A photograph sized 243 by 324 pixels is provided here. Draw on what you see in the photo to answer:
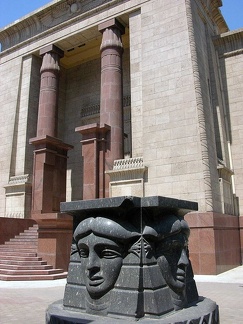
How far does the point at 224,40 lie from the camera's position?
1845 centimetres

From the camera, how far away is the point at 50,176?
17469 mm

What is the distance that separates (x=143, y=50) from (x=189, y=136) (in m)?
5.49

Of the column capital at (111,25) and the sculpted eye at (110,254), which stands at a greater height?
the column capital at (111,25)

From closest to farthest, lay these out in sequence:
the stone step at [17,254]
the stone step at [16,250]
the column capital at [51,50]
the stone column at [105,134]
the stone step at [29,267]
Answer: the stone step at [29,267] < the stone step at [17,254] < the stone step at [16,250] < the stone column at [105,134] < the column capital at [51,50]

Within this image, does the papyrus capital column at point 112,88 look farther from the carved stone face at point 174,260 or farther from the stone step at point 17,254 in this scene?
the carved stone face at point 174,260

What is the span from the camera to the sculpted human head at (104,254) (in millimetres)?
4316

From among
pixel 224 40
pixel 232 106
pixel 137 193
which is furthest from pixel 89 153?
pixel 224 40

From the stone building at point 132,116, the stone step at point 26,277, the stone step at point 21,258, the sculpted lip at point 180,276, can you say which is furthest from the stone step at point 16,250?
the sculpted lip at point 180,276

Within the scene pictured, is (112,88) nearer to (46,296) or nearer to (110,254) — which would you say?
(46,296)

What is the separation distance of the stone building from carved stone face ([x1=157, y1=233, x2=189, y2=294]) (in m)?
8.26

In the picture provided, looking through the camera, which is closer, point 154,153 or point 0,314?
point 0,314

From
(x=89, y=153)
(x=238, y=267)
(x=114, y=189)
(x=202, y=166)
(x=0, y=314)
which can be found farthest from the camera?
(x=89, y=153)

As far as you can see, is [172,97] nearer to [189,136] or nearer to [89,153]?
[189,136]

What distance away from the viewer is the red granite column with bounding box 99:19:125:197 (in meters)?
16.4
